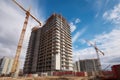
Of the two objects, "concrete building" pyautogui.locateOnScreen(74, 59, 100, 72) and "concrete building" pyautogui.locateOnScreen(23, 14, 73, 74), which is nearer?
"concrete building" pyautogui.locateOnScreen(23, 14, 73, 74)

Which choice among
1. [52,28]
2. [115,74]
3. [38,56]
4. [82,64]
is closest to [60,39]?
[52,28]

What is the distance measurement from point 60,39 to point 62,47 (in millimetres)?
6635

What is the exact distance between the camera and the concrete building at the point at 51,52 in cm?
6134

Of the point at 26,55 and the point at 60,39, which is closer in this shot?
the point at 60,39

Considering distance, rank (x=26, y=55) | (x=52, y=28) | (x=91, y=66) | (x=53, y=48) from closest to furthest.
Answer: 1. (x=53, y=48)
2. (x=52, y=28)
3. (x=26, y=55)
4. (x=91, y=66)

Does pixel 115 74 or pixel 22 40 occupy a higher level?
pixel 22 40

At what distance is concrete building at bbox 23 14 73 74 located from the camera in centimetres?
6134

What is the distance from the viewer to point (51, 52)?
64.1 metres

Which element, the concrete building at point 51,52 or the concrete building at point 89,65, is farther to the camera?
the concrete building at point 89,65

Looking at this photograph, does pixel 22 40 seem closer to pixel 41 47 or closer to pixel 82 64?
pixel 41 47

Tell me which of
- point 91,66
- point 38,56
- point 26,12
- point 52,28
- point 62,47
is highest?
point 26,12

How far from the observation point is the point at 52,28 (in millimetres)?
74375

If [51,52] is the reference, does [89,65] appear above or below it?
below

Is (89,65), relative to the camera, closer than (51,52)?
No
